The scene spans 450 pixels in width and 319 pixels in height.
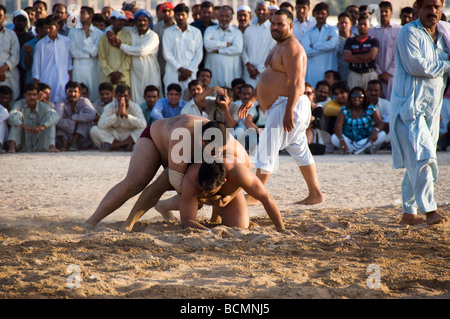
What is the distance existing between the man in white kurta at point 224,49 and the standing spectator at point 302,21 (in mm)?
905

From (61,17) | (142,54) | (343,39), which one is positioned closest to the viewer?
(142,54)

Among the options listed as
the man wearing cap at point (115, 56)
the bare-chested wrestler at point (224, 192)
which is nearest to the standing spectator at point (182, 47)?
the man wearing cap at point (115, 56)

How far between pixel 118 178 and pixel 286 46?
2.67m

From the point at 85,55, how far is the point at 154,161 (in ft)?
17.8

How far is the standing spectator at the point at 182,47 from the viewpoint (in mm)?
9359

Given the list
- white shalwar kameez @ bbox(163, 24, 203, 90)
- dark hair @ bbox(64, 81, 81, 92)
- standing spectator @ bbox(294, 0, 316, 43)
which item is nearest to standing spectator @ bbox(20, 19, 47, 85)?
dark hair @ bbox(64, 81, 81, 92)

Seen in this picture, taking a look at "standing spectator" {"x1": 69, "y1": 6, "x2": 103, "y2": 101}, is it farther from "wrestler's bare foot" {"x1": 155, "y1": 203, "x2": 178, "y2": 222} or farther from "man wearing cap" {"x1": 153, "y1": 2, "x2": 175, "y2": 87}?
"wrestler's bare foot" {"x1": 155, "y1": 203, "x2": 178, "y2": 222}

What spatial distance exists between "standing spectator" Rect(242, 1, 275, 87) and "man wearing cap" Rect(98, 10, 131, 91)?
187 centimetres

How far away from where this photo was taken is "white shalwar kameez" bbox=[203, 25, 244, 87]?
9414 mm

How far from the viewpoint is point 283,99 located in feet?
16.7

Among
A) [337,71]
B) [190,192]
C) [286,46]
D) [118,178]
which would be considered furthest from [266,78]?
[337,71]

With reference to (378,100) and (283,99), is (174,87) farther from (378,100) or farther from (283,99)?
(283,99)

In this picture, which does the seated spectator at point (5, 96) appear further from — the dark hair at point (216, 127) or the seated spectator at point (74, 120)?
the dark hair at point (216, 127)

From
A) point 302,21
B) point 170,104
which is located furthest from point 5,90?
point 302,21
